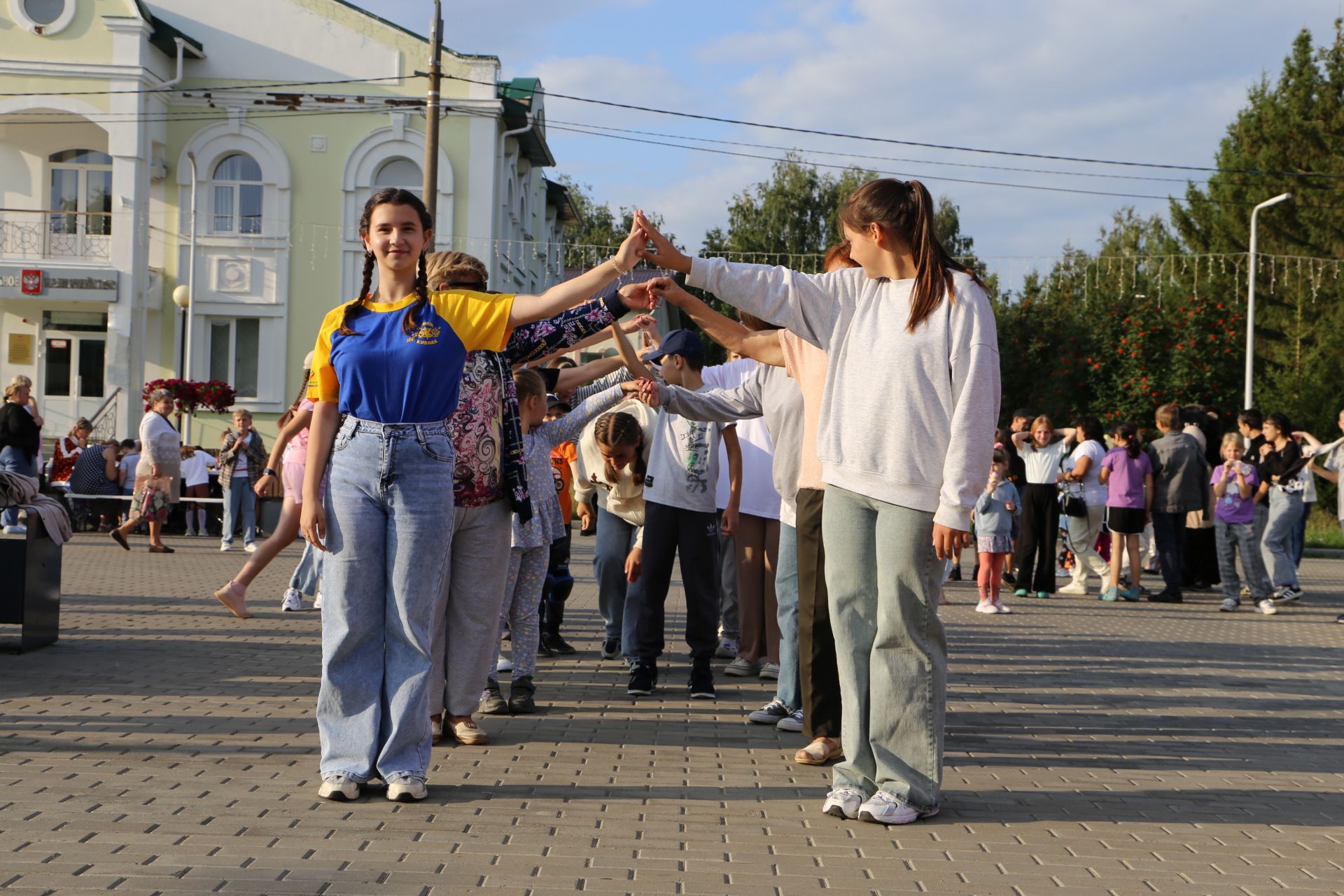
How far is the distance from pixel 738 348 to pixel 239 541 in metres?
16.7

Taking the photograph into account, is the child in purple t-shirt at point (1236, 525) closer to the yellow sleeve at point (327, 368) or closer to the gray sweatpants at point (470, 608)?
the gray sweatpants at point (470, 608)

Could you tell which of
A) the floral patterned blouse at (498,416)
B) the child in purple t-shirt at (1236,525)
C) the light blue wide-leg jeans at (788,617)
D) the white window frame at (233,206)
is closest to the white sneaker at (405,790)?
the floral patterned blouse at (498,416)

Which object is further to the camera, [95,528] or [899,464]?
[95,528]

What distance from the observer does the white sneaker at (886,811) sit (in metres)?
4.88

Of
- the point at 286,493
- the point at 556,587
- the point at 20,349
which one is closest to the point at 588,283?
the point at 556,587

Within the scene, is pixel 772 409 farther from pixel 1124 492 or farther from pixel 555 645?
pixel 1124 492

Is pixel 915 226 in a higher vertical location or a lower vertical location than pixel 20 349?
lower

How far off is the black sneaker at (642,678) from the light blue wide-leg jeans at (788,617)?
1.03 meters

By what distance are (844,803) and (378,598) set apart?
1.82 m

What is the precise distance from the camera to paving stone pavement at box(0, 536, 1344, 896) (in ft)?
13.8

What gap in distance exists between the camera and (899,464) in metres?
4.91

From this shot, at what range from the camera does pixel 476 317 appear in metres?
5.26

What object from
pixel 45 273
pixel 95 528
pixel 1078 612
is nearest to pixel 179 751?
pixel 1078 612

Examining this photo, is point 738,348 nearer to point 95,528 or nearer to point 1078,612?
point 1078,612
